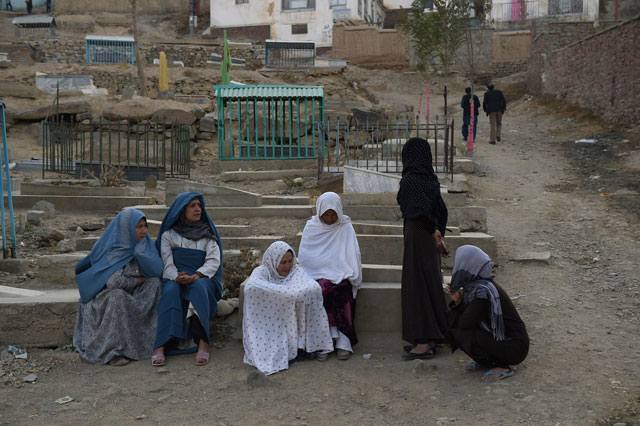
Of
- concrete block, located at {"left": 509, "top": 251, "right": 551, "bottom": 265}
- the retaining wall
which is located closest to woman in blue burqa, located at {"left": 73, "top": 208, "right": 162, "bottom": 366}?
concrete block, located at {"left": 509, "top": 251, "right": 551, "bottom": 265}

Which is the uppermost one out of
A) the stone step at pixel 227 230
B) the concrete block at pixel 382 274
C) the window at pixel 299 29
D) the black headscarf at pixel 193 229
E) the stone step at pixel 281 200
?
the window at pixel 299 29

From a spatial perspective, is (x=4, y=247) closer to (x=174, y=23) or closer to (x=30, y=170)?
(x=30, y=170)

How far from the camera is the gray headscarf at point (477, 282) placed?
395cm

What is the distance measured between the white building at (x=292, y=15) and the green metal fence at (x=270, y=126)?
2009cm

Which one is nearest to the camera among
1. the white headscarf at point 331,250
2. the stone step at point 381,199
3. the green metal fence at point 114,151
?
the white headscarf at point 331,250

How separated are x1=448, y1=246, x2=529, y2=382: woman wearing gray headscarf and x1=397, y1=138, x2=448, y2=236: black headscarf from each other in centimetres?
42

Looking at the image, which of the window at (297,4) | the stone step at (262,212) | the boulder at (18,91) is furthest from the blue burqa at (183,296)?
the window at (297,4)

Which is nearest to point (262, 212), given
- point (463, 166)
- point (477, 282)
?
point (477, 282)

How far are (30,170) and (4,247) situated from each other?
6.44 metres

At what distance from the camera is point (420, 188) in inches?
173

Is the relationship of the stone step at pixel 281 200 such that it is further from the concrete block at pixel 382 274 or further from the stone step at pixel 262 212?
the concrete block at pixel 382 274

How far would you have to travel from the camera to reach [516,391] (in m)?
3.81

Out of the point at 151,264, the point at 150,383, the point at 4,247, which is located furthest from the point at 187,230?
the point at 4,247

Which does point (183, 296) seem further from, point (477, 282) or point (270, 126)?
point (270, 126)
